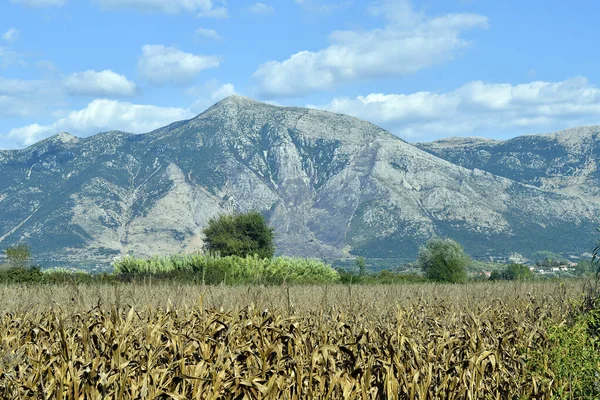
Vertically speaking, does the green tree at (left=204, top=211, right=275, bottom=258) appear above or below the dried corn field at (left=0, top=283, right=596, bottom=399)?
above

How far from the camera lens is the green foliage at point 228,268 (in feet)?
103

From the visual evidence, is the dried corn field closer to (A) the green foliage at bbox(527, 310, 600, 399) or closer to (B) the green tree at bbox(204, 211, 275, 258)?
(A) the green foliage at bbox(527, 310, 600, 399)

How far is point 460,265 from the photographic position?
55.9 m

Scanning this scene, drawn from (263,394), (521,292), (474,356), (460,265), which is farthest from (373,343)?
(460,265)

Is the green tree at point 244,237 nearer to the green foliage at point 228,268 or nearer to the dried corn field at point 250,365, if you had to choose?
the green foliage at point 228,268

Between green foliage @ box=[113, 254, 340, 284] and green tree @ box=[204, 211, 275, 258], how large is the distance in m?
22.9

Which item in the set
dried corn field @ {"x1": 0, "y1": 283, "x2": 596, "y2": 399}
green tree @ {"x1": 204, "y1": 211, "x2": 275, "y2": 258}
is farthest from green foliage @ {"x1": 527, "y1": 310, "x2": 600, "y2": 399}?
green tree @ {"x1": 204, "y1": 211, "x2": 275, "y2": 258}

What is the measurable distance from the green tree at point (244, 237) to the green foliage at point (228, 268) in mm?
22915

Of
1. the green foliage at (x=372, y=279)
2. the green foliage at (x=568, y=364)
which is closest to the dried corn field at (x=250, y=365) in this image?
the green foliage at (x=568, y=364)

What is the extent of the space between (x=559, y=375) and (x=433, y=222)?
194 meters

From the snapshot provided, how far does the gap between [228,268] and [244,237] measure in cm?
3107

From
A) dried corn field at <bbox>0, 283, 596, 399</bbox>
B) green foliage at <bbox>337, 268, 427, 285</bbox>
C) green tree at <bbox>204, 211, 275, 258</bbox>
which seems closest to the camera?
dried corn field at <bbox>0, 283, 596, 399</bbox>

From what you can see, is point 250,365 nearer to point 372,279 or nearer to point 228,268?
point 228,268

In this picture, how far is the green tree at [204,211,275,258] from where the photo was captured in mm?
62331
